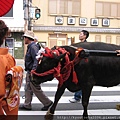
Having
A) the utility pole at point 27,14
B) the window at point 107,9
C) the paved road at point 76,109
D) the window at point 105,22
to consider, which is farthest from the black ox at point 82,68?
the window at point 107,9

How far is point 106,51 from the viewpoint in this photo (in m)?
4.72

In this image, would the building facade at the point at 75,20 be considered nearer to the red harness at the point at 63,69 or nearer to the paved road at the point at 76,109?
the paved road at the point at 76,109

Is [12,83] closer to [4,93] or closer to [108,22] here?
[4,93]

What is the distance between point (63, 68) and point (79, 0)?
23.2 meters

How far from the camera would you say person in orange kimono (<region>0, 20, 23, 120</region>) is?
2.50 m

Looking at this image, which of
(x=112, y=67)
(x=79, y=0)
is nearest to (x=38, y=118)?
(x=112, y=67)

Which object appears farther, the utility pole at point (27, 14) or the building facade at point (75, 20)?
the building facade at point (75, 20)

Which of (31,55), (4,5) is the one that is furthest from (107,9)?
(4,5)

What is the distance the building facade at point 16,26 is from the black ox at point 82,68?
1920cm

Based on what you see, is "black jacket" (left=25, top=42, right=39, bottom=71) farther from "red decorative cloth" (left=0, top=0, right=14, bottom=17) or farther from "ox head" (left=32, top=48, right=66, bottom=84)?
"red decorative cloth" (left=0, top=0, right=14, bottom=17)

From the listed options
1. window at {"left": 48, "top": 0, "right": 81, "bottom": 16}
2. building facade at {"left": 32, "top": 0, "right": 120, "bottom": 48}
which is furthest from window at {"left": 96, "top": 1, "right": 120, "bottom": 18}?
window at {"left": 48, "top": 0, "right": 81, "bottom": 16}

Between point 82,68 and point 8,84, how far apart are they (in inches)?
91.2

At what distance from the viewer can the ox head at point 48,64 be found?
14.4 feet

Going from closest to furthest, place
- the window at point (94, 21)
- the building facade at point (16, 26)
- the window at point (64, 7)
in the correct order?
1. the building facade at point (16, 26)
2. the window at point (64, 7)
3. the window at point (94, 21)
